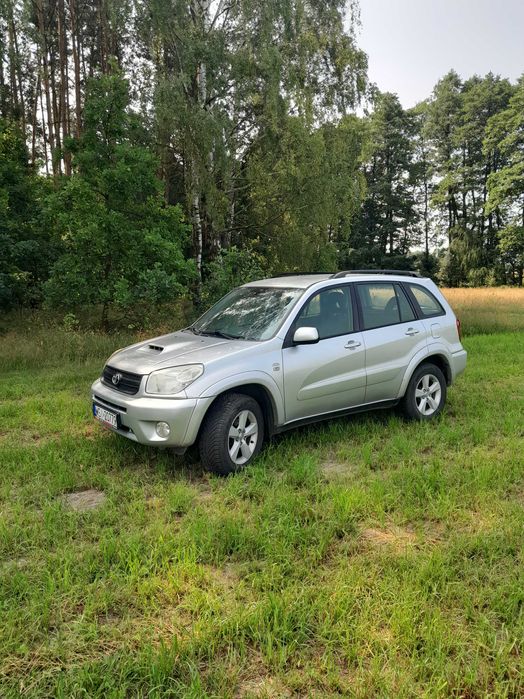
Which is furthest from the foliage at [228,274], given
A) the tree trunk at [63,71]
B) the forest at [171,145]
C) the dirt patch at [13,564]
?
the tree trunk at [63,71]

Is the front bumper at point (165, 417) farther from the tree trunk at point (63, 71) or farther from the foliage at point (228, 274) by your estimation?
the tree trunk at point (63, 71)

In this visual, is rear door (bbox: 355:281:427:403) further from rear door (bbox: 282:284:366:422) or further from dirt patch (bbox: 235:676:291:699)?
dirt patch (bbox: 235:676:291:699)

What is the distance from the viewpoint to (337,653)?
7.16 feet

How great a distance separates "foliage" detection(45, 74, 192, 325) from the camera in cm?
1094

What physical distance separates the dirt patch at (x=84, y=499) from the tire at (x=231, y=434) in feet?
2.85

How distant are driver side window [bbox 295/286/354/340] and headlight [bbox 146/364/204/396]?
1.18 m

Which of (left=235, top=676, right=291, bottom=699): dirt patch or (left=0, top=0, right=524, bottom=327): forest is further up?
(left=0, top=0, right=524, bottom=327): forest

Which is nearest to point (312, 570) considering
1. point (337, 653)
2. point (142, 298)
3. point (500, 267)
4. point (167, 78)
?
point (337, 653)

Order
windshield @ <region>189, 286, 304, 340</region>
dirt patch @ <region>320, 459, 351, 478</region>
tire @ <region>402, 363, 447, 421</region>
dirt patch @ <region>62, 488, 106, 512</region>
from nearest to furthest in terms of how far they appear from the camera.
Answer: dirt patch @ <region>62, 488, 106, 512</region>, dirt patch @ <region>320, 459, 351, 478</region>, windshield @ <region>189, 286, 304, 340</region>, tire @ <region>402, 363, 447, 421</region>

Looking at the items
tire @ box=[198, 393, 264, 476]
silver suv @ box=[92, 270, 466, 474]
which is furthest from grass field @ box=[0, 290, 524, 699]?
silver suv @ box=[92, 270, 466, 474]

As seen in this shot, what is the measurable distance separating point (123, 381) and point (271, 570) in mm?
2272

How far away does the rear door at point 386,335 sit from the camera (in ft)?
16.9

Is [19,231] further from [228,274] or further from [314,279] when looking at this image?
[314,279]

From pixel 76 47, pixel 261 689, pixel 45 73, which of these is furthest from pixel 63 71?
pixel 261 689
